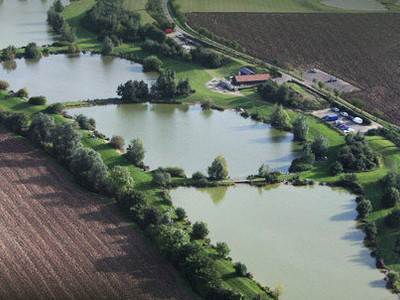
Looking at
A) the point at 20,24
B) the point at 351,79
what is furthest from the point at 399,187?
the point at 20,24

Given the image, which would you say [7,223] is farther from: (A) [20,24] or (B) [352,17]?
(B) [352,17]

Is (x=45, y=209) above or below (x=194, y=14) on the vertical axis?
below

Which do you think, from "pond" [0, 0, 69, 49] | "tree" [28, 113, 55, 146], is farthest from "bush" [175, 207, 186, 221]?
"pond" [0, 0, 69, 49]

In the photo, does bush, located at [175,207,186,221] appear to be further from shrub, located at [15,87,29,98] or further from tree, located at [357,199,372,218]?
shrub, located at [15,87,29,98]

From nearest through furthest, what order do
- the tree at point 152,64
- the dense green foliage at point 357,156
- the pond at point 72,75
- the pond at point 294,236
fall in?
1. the pond at point 294,236
2. the dense green foliage at point 357,156
3. the pond at point 72,75
4. the tree at point 152,64

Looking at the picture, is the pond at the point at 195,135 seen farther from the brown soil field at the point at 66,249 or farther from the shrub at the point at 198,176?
the brown soil field at the point at 66,249

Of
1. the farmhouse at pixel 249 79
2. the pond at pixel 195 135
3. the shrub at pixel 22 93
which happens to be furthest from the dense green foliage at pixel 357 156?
the shrub at pixel 22 93
